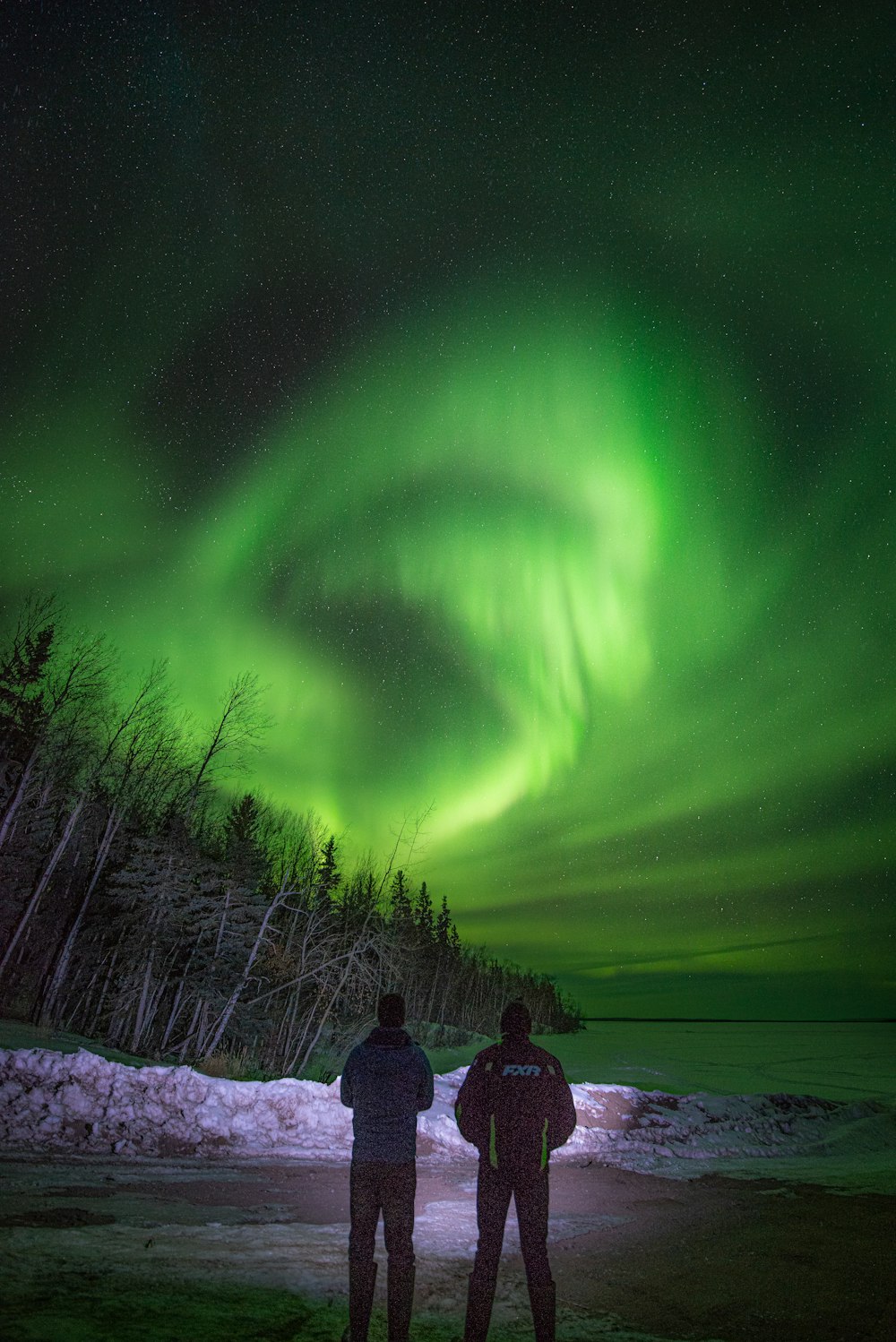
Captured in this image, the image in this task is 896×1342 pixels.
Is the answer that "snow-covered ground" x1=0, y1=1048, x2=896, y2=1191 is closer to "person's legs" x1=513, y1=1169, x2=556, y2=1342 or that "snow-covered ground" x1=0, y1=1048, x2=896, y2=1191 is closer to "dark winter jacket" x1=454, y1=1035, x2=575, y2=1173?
"dark winter jacket" x1=454, y1=1035, x2=575, y2=1173

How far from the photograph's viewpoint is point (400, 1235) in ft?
14.3

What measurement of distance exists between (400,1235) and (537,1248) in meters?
0.81

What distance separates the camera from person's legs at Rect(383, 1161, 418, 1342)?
421 cm

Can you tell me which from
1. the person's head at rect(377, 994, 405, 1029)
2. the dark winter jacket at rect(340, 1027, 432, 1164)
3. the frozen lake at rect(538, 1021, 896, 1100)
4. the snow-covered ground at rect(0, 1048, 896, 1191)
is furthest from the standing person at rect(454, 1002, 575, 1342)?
the frozen lake at rect(538, 1021, 896, 1100)

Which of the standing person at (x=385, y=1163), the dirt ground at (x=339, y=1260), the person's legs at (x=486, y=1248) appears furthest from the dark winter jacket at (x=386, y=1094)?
the dirt ground at (x=339, y=1260)

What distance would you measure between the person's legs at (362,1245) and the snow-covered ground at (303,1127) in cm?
680

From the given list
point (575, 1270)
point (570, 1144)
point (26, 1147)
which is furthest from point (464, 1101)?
point (570, 1144)

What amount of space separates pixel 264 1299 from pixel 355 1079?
1.68 m

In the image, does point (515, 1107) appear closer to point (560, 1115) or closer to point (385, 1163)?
point (560, 1115)

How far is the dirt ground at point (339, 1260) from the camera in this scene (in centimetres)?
459

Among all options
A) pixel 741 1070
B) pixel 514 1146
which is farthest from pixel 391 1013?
pixel 741 1070

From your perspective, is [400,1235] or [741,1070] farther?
[741,1070]

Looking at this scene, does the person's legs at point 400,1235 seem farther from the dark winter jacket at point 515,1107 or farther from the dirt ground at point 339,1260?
the dirt ground at point 339,1260

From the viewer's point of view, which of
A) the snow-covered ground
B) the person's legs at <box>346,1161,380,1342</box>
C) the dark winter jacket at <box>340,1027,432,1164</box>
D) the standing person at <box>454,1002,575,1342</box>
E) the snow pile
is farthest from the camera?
the snow-covered ground
